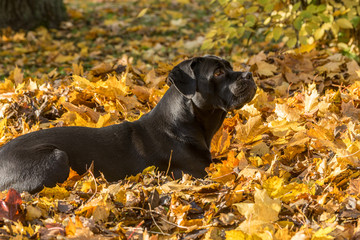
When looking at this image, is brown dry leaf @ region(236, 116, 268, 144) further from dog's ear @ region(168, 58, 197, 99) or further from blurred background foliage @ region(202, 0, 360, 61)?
blurred background foliage @ region(202, 0, 360, 61)

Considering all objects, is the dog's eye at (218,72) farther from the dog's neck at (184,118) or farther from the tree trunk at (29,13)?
the tree trunk at (29,13)

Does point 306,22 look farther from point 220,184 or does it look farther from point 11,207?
point 11,207

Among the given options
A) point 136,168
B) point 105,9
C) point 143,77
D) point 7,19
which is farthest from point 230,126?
point 105,9

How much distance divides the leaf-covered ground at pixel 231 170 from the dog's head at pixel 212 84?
0.35m

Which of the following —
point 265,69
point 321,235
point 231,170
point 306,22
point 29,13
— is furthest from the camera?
point 29,13

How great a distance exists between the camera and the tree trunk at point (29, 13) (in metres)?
10.3

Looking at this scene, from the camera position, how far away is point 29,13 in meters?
10.5

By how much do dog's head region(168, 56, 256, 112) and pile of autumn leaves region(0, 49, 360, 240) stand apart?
0.36m

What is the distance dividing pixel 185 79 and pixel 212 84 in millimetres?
241

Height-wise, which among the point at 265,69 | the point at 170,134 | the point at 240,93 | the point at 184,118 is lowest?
the point at 265,69

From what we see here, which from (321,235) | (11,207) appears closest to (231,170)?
(321,235)

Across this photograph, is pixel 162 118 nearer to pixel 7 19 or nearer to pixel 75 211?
pixel 75 211

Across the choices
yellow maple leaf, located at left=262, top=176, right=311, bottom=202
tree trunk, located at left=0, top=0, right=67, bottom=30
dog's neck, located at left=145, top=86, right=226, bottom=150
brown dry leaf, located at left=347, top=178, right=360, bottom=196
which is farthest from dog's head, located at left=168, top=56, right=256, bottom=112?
tree trunk, located at left=0, top=0, right=67, bottom=30

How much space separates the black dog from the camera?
12.7 ft
